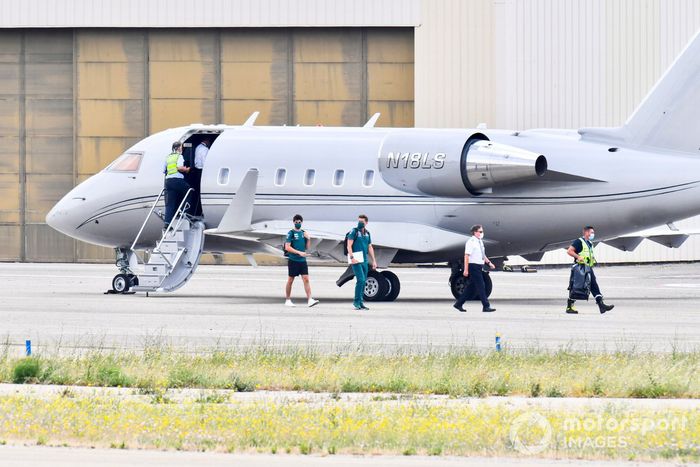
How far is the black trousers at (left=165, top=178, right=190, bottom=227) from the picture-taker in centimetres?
3309

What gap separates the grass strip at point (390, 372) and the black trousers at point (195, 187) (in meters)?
14.7

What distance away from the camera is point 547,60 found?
51094 millimetres

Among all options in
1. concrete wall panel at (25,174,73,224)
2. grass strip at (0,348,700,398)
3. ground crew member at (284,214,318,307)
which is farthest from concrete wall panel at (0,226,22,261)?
grass strip at (0,348,700,398)

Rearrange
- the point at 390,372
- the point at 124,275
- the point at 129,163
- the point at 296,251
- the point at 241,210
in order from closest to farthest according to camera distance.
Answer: the point at 390,372, the point at 296,251, the point at 241,210, the point at 129,163, the point at 124,275

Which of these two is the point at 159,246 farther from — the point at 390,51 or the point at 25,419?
the point at 390,51

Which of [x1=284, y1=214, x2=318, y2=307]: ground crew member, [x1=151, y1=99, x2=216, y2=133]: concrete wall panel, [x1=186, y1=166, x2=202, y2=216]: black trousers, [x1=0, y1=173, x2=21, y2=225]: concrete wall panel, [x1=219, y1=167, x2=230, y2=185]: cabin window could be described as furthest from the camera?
[x1=0, y1=173, x2=21, y2=225]: concrete wall panel

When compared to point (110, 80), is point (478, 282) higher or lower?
lower

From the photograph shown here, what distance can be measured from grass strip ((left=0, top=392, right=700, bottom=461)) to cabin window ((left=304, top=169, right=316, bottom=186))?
58.5 feet

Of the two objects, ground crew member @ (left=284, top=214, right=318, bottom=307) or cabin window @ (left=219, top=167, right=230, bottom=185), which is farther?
cabin window @ (left=219, top=167, right=230, bottom=185)

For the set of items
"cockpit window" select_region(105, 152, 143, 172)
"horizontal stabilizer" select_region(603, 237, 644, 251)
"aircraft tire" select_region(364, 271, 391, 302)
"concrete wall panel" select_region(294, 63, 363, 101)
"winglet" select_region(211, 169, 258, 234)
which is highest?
"concrete wall panel" select_region(294, 63, 363, 101)

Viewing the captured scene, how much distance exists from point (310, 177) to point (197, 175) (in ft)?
10.5

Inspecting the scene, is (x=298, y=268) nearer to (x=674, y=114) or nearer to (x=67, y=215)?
(x=67, y=215)

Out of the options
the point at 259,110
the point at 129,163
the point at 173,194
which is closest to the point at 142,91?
the point at 259,110

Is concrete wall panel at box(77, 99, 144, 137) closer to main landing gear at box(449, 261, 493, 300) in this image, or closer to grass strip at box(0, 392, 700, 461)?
main landing gear at box(449, 261, 493, 300)
